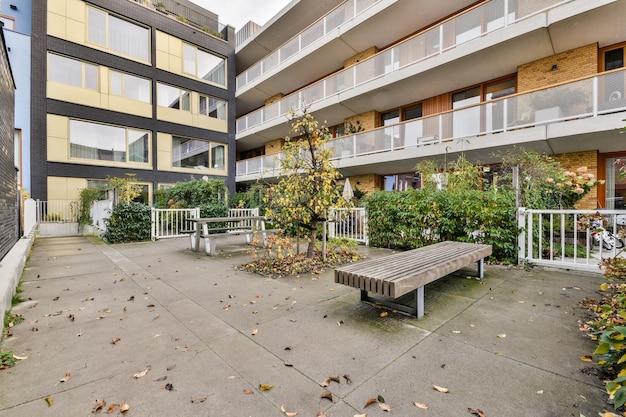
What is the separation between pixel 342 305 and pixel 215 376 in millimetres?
1896

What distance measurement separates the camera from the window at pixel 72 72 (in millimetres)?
14203

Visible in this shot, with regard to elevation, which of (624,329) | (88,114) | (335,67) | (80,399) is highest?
(335,67)

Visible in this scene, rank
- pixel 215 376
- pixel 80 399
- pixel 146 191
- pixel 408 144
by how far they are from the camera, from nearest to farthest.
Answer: pixel 80 399, pixel 215 376, pixel 408 144, pixel 146 191

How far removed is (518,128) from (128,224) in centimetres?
1305

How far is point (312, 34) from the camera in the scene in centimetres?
1587

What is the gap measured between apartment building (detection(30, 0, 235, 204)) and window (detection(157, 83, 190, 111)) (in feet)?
0.19

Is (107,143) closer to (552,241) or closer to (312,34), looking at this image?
(312,34)

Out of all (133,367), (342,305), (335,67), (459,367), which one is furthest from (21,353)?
A: (335,67)

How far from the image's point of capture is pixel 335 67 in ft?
56.2

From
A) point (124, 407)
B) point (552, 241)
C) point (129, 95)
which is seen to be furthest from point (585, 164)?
point (129, 95)

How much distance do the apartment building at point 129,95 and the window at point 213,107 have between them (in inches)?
2.8

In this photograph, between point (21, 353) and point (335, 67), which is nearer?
point (21, 353)

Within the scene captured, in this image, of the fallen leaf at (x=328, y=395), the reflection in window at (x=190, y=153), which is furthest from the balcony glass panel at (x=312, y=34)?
the fallen leaf at (x=328, y=395)

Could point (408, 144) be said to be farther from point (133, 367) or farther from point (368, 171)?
point (133, 367)
